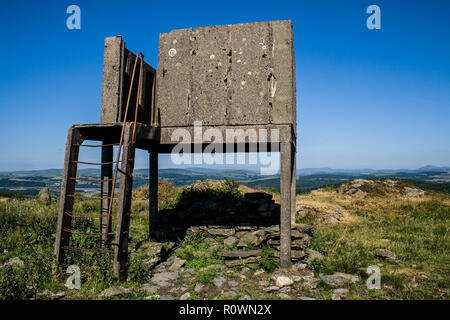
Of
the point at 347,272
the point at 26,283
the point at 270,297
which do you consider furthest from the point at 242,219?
the point at 26,283

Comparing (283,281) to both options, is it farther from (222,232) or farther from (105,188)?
(105,188)

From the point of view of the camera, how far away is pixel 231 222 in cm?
1028

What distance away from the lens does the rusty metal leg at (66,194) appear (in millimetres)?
6039

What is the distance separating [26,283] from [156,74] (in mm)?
5490

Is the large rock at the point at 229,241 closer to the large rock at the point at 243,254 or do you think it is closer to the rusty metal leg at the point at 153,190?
the large rock at the point at 243,254

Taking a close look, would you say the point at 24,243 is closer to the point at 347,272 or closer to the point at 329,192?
the point at 347,272

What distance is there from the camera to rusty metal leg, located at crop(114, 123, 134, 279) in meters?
5.62

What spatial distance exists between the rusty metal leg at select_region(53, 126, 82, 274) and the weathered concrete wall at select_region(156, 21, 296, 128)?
2127 mm

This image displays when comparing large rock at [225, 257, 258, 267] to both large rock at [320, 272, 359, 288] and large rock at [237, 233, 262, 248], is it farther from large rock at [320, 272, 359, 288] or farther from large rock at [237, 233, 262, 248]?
large rock at [320, 272, 359, 288]

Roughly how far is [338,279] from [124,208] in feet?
14.9

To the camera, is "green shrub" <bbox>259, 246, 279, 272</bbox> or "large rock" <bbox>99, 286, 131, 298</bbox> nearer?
"large rock" <bbox>99, 286, 131, 298</bbox>

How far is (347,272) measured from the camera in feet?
20.6
